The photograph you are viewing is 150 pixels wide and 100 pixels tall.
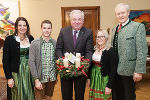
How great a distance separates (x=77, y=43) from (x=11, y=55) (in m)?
0.95

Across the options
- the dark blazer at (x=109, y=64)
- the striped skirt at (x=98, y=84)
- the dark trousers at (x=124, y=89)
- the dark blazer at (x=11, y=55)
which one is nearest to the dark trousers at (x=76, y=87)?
the striped skirt at (x=98, y=84)

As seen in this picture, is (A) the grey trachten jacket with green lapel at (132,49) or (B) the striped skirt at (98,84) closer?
(A) the grey trachten jacket with green lapel at (132,49)

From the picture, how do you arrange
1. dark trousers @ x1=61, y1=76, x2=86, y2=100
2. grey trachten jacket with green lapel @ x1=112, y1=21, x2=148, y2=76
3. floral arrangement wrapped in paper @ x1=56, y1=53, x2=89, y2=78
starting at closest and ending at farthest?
1. floral arrangement wrapped in paper @ x1=56, y1=53, x2=89, y2=78
2. grey trachten jacket with green lapel @ x1=112, y1=21, x2=148, y2=76
3. dark trousers @ x1=61, y1=76, x2=86, y2=100

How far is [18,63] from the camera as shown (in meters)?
2.05

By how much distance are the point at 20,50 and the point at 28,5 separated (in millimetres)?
4286

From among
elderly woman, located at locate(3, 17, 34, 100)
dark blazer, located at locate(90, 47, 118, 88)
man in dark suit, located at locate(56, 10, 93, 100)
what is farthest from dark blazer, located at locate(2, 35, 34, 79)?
dark blazer, located at locate(90, 47, 118, 88)

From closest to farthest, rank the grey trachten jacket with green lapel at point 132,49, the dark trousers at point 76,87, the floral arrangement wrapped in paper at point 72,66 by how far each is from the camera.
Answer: the floral arrangement wrapped in paper at point 72,66 → the grey trachten jacket with green lapel at point 132,49 → the dark trousers at point 76,87

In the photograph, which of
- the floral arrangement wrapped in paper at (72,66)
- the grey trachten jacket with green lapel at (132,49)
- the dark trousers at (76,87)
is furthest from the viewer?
the dark trousers at (76,87)

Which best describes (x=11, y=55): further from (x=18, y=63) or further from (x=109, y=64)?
(x=109, y=64)

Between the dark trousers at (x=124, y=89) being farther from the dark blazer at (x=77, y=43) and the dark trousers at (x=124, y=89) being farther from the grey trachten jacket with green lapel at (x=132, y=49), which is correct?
the dark blazer at (x=77, y=43)

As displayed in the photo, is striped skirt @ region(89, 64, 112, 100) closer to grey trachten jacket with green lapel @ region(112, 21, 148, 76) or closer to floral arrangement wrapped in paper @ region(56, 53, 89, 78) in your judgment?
grey trachten jacket with green lapel @ region(112, 21, 148, 76)

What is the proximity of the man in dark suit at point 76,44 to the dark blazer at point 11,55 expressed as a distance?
1.90ft

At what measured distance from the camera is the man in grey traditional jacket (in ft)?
6.08

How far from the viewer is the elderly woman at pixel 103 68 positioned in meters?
1.97
